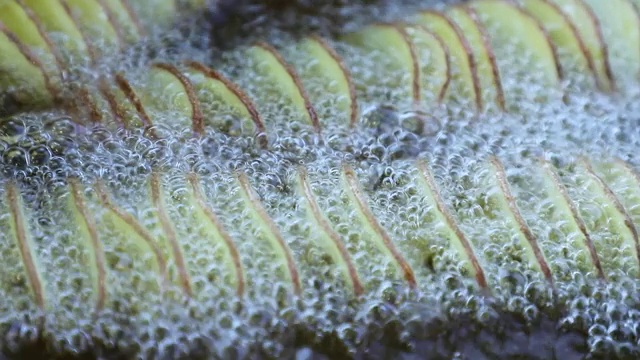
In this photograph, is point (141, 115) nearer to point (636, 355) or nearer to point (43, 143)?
point (43, 143)

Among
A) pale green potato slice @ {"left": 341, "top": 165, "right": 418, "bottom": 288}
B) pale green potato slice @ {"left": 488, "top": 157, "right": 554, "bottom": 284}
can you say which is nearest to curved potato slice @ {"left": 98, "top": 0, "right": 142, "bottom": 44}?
pale green potato slice @ {"left": 341, "top": 165, "right": 418, "bottom": 288}

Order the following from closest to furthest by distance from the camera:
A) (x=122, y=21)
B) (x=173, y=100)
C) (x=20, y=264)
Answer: (x=20, y=264)
(x=173, y=100)
(x=122, y=21)

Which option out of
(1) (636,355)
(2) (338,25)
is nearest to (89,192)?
(2) (338,25)

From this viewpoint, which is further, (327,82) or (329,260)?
(327,82)

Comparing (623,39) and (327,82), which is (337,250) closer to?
(327,82)

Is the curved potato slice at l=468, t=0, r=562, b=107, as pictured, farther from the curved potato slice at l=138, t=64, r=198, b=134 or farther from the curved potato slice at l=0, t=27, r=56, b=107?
the curved potato slice at l=0, t=27, r=56, b=107

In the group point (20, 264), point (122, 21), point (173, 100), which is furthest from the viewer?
point (122, 21)

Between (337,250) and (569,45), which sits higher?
(569,45)

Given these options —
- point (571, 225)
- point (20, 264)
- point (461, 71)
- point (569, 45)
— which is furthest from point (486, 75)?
point (20, 264)
